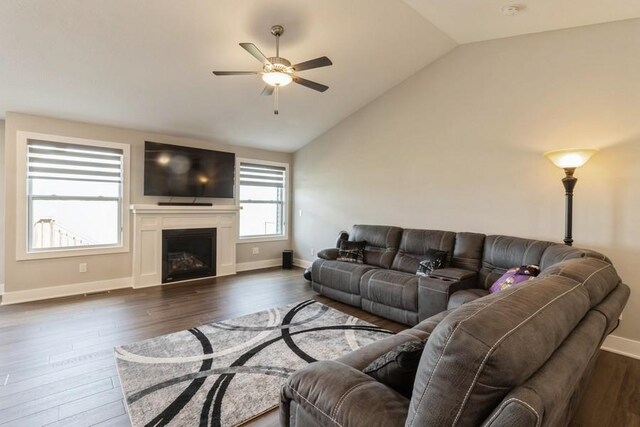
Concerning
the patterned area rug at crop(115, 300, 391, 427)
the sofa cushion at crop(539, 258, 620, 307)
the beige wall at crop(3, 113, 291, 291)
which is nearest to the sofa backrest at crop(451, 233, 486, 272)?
the patterned area rug at crop(115, 300, 391, 427)

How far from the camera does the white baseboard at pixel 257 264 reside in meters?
6.14

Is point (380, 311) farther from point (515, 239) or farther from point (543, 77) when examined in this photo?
point (543, 77)

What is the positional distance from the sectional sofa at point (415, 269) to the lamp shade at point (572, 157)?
2.58 feet

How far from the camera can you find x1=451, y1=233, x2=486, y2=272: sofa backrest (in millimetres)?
3650

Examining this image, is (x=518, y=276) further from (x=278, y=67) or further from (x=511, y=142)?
(x=278, y=67)

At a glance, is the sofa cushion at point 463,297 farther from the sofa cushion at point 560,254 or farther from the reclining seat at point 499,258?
the sofa cushion at point 560,254

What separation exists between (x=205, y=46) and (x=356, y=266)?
3.15 meters

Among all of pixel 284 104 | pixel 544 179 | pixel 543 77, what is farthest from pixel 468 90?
pixel 284 104

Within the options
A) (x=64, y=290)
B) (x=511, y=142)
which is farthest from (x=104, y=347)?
(x=511, y=142)

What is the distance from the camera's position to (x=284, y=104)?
4797 millimetres

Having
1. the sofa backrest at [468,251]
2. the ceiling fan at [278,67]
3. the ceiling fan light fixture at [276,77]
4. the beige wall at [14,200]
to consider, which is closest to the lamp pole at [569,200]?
the sofa backrest at [468,251]

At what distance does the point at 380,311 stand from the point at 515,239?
1688 millimetres

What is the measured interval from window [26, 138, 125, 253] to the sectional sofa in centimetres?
327

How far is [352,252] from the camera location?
15.2ft
